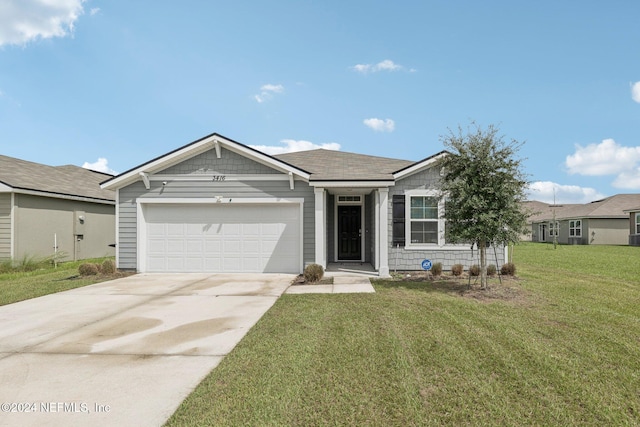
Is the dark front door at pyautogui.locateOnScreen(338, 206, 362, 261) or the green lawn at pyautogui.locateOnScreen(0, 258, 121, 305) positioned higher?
the dark front door at pyautogui.locateOnScreen(338, 206, 362, 261)

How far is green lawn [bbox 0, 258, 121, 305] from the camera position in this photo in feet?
25.8

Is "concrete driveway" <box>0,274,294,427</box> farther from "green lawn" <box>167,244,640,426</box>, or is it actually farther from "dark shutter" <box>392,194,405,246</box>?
"dark shutter" <box>392,194,405,246</box>

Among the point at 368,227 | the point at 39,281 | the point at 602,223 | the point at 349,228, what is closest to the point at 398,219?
the point at 368,227

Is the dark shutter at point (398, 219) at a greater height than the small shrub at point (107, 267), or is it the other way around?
the dark shutter at point (398, 219)

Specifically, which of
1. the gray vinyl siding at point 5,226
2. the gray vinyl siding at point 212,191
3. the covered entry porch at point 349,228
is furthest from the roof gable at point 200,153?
the gray vinyl siding at point 5,226

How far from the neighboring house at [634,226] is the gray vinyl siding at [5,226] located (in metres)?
39.2

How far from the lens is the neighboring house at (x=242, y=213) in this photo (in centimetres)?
1070

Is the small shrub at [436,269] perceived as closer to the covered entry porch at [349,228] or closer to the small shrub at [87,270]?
the covered entry porch at [349,228]

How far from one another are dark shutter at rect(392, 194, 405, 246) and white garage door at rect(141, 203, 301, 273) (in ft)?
10.3

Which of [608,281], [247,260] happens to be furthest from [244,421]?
[608,281]

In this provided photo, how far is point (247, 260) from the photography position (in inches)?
434

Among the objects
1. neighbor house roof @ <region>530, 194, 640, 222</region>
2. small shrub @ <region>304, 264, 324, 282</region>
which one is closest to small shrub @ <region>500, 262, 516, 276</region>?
small shrub @ <region>304, 264, 324, 282</region>

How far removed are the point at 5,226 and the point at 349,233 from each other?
1235cm

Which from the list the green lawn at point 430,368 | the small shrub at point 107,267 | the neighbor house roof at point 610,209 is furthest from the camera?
the neighbor house roof at point 610,209
